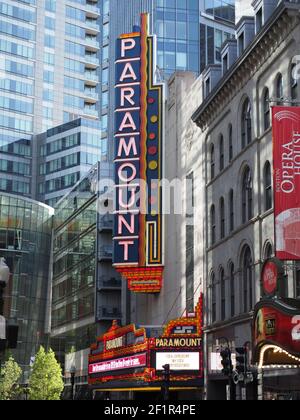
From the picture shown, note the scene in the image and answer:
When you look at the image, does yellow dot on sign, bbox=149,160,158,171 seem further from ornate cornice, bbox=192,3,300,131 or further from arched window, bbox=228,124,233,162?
arched window, bbox=228,124,233,162

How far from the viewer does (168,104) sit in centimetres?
5769

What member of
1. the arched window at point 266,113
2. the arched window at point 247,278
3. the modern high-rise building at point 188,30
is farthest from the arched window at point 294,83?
the modern high-rise building at point 188,30

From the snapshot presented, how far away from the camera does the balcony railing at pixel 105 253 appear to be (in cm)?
8662

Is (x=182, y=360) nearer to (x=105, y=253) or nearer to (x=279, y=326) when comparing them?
(x=279, y=326)

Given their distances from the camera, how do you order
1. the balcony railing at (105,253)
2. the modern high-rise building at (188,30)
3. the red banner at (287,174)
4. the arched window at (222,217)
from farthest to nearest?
the modern high-rise building at (188,30) < the balcony railing at (105,253) < the arched window at (222,217) < the red banner at (287,174)

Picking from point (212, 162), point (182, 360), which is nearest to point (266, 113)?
point (212, 162)

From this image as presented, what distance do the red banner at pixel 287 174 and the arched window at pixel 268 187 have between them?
21.0ft

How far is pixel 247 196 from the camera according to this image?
40000 mm

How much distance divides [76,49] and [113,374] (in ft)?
345

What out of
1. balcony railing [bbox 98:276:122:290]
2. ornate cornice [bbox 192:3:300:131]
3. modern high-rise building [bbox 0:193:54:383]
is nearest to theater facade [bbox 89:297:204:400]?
ornate cornice [bbox 192:3:300:131]

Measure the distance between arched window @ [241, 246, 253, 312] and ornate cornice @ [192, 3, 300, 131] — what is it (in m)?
8.82

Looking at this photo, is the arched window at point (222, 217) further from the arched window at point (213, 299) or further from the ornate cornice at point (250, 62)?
the ornate cornice at point (250, 62)
